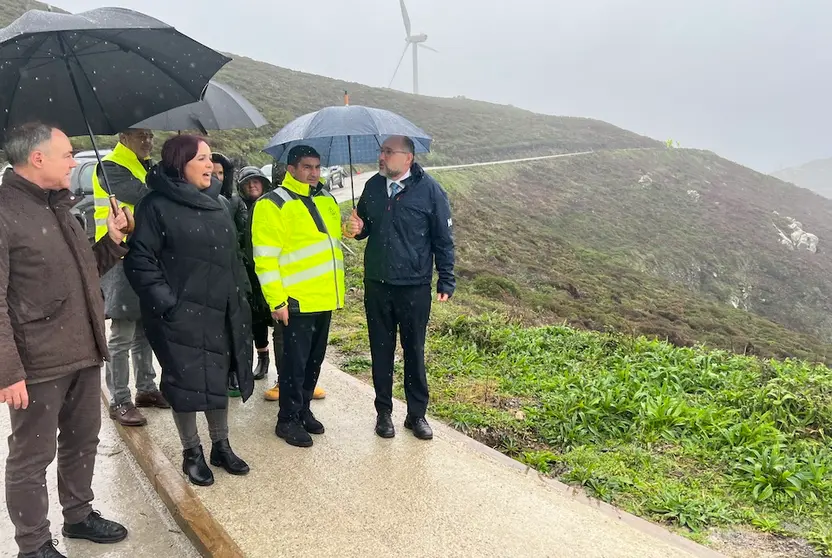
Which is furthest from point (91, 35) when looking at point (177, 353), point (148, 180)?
point (177, 353)

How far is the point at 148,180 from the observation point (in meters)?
3.14

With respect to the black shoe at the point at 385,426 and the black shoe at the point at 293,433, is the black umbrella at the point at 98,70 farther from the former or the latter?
the black shoe at the point at 385,426

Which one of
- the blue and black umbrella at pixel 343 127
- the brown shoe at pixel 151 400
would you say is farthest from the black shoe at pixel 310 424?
the blue and black umbrella at pixel 343 127

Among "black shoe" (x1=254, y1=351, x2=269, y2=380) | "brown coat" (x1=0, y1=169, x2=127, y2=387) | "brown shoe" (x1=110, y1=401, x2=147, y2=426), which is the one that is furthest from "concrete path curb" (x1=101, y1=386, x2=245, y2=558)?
"black shoe" (x1=254, y1=351, x2=269, y2=380)

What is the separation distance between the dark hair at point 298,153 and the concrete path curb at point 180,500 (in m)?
2.01

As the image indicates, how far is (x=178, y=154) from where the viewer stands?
10.3 ft

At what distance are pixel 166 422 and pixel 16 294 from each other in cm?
199

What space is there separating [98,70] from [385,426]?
2844 millimetres

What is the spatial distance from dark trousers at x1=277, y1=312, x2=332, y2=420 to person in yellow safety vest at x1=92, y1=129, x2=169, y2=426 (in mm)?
1039

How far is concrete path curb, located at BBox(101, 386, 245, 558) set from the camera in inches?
Result: 112

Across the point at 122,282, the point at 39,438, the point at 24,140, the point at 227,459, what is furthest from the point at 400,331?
the point at 24,140

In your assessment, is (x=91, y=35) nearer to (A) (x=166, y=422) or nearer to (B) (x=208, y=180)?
(B) (x=208, y=180)

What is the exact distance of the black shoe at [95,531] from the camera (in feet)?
9.65

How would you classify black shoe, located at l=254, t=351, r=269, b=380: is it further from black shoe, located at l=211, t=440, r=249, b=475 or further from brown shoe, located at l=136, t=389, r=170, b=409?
black shoe, located at l=211, t=440, r=249, b=475
